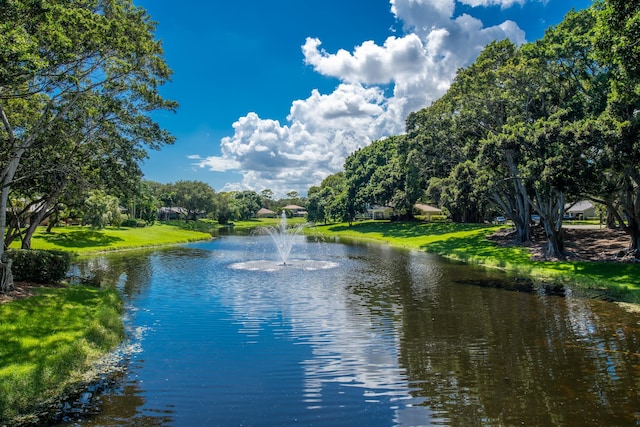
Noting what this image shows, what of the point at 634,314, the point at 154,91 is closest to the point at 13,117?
the point at 154,91

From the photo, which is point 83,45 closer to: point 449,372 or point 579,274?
point 449,372

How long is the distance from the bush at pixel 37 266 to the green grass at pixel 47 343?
2292mm

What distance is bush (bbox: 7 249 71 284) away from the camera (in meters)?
18.3

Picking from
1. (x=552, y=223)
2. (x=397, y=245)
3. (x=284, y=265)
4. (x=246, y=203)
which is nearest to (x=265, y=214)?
(x=246, y=203)

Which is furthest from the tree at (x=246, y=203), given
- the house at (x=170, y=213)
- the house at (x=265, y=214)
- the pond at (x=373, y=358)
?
the pond at (x=373, y=358)

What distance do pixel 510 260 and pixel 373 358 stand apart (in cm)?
2390

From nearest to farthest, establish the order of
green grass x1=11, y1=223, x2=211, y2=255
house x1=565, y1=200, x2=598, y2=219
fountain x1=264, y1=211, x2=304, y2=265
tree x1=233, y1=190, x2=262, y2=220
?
fountain x1=264, y1=211, x2=304, y2=265
green grass x1=11, y1=223, x2=211, y2=255
house x1=565, y1=200, x2=598, y2=219
tree x1=233, y1=190, x2=262, y2=220

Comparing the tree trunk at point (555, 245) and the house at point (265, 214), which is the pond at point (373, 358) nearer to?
the tree trunk at point (555, 245)

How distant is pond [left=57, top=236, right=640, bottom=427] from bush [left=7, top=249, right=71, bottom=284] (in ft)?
11.6

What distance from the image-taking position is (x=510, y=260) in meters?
32.3

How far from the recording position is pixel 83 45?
16672 mm

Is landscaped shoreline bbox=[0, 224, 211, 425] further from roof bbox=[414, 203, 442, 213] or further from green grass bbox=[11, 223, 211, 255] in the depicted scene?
roof bbox=[414, 203, 442, 213]

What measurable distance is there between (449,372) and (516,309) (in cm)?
872

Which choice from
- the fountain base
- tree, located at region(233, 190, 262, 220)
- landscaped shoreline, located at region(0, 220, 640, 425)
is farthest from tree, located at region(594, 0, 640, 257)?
tree, located at region(233, 190, 262, 220)
